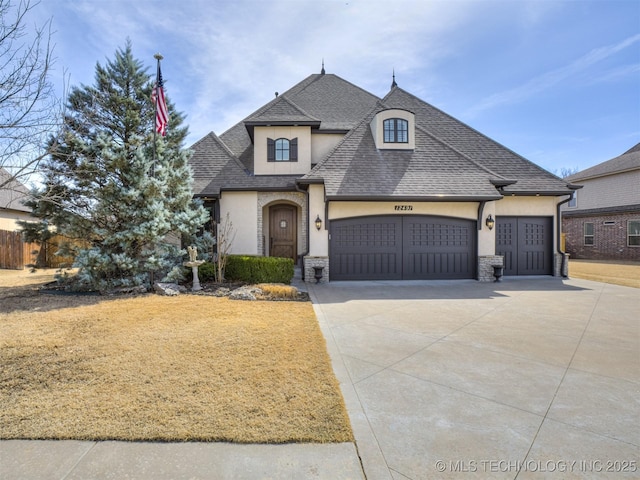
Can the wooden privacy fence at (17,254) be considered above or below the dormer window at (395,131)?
below

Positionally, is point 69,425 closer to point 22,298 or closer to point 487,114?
point 22,298

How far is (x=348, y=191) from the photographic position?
32.1 ft

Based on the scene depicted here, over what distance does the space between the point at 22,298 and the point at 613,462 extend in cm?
1145

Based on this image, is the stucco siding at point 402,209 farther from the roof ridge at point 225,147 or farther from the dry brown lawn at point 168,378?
the dry brown lawn at point 168,378

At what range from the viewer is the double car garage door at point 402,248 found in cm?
1060

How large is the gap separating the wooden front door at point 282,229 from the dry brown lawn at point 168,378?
6788mm

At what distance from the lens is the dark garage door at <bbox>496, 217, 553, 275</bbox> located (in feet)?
39.1

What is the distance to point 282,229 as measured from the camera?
12766 mm

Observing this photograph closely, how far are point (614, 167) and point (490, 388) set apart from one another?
25.8m

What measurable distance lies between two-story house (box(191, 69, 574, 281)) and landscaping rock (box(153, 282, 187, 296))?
132 inches

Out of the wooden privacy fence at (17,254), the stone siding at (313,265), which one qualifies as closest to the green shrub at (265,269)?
the stone siding at (313,265)

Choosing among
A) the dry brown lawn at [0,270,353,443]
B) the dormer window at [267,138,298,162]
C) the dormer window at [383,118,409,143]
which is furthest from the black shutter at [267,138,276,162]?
the dry brown lawn at [0,270,353,443]

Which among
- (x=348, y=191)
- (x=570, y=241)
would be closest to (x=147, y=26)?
(x=348, y=191)

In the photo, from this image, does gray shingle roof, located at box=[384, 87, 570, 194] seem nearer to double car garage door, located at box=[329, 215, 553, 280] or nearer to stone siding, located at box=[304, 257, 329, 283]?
double car garage door, located at box=[329, 215, 553, 280]
